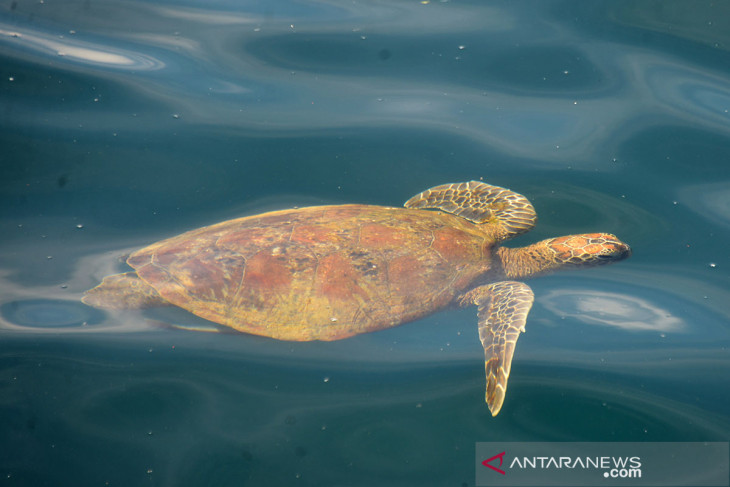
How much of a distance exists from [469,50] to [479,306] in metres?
2.68

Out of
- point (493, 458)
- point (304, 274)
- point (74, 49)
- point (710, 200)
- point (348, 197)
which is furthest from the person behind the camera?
point (74, 49)

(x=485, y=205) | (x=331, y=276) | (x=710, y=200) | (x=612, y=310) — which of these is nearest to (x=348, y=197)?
(x=331, y=276)

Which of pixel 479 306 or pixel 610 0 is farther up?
pixel 610 0

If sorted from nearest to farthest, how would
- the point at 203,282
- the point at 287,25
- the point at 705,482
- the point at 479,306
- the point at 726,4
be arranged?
1. the point at 705,482
2. the point at 203,282
3. the point at 479,306
4. the point at 726,4
5. the point at 287,25

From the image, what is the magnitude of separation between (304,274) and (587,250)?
2.26 metres

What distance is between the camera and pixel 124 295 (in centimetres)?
353

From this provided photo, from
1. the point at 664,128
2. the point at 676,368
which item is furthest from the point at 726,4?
the point at 676,368

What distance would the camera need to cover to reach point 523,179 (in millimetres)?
4324

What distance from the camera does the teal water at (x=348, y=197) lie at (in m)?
3.14

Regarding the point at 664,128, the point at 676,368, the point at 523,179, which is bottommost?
the point at 676,368

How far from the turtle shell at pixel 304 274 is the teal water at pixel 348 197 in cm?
26

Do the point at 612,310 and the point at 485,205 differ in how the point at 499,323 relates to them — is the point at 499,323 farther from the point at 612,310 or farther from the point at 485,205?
the point at 485,205

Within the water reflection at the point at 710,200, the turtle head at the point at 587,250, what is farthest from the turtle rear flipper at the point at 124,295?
the water reflection at the point at 710,200

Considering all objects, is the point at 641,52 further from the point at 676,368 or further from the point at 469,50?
the point at 676,368
